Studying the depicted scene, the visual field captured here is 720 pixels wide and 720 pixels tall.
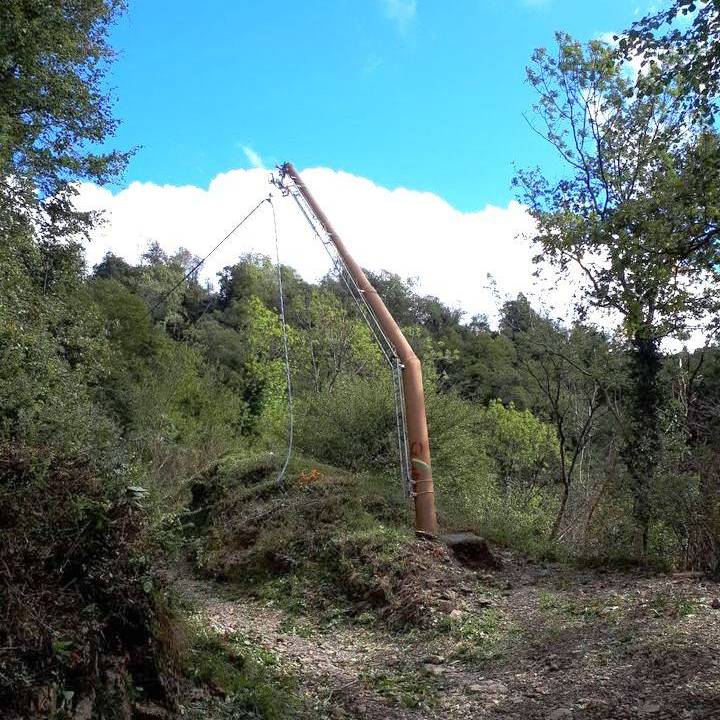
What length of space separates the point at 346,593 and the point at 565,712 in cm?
417

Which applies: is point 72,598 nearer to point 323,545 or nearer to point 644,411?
point 323,545

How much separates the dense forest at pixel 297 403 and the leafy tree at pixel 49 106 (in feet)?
0.14

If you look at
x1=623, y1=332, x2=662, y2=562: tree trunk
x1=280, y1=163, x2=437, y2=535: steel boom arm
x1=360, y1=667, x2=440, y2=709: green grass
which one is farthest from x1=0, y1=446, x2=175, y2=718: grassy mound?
x1=623, y1=332, x2=662, y2=562: tree trunk

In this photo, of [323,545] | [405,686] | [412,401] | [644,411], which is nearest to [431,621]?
[405,686]

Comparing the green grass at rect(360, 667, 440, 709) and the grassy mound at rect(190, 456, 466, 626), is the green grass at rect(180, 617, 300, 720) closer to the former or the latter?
the green grass at rect(360, 667, 440, 709)

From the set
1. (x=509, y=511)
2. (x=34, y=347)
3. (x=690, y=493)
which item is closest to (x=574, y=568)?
(x=690, y=493)

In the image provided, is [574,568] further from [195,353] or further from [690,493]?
[195,353]

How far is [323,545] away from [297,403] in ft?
33.0

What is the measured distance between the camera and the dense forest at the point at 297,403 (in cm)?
367

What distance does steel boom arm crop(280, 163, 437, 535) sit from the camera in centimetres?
985

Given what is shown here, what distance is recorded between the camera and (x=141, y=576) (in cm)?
392

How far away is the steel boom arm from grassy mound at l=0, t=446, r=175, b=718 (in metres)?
6.15

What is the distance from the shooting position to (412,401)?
10180 mm

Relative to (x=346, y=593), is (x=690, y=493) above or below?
above
